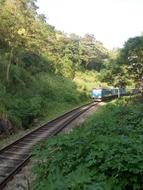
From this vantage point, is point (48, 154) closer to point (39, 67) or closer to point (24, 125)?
point (24, 125)

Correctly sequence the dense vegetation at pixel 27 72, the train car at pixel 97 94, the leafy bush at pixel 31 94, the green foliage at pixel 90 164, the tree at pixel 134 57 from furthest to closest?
Answer: the train car at pixel 97 94, the tree at pixel 134 57, the dense vegetation at pixel 27 72, the leafy bush at pixel 31 94, the green foliage at pixel 90 164

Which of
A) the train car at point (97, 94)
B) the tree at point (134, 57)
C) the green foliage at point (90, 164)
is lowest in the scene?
the green foliage at point (90, 164)

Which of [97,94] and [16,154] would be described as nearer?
[16,154]

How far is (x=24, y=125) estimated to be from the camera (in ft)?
86.0

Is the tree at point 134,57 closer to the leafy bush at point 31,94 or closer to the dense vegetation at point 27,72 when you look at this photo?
the dense vegetation at point 27,72

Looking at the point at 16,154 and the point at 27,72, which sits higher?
the point at 27,72

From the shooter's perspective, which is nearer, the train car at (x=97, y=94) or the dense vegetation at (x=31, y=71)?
the dense vegetation at (x=31, y=71)

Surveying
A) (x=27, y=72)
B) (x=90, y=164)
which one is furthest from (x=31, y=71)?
(x=90, y=164)

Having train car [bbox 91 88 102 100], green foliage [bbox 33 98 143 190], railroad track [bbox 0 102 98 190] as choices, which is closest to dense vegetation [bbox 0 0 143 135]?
train car [bbox 91 88 102 100]

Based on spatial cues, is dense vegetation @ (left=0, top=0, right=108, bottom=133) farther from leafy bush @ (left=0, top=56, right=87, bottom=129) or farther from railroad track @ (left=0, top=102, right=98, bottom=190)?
railroad track @ (left=0, top=102, right=98, bottom=190)

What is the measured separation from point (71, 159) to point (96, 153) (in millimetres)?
870

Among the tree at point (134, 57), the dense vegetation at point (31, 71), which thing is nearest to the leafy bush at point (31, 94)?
the dense vegetation at point (31, 71)

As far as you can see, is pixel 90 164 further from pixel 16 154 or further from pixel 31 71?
pixel 31 71

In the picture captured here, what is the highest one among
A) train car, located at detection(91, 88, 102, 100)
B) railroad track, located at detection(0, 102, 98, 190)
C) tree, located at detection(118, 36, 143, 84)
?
tree, located at detection(118, 36, 143, 84)
